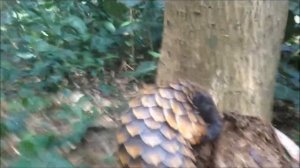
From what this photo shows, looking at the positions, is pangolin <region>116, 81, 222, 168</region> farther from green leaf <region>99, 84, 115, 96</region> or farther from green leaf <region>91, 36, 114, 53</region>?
green leaf <region>91, 36, 114, 53</region>

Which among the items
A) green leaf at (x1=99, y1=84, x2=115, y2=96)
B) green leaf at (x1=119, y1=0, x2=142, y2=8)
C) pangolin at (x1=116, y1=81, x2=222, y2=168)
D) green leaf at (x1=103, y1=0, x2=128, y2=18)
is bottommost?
green leaf at (x1=99, y1=84, x2=115, y2=96)

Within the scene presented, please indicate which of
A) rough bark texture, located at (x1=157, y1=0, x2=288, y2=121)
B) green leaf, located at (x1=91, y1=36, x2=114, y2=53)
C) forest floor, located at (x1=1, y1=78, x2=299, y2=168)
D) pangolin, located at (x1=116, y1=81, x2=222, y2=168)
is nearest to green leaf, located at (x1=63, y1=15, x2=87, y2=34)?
green leaf, located at (x1=91, y1=36, x2=114, y2=53)

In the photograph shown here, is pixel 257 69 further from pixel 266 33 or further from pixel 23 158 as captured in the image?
pixel 23 158

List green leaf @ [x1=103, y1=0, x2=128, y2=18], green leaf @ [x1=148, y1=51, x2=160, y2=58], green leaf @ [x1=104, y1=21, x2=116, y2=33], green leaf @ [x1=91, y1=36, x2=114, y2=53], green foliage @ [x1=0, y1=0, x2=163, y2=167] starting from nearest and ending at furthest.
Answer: green foliage @ [x1=0, y1=0, x2=163, y2=167] < green leaf @ [x1=148, y1=51, x2=160, y2=58] < green leaf @ [x1=103, y1=0, x2=128, y2=18] < green leaf @ [x1=91, y1=36, x2=114, y2=53] < green leaf @ [x1=104, y1=21, x2=116, y2=33]

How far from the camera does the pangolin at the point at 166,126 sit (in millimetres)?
831

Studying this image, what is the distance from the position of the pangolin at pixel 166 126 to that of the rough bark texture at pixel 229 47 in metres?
1.11

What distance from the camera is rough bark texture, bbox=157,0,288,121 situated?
1999mm

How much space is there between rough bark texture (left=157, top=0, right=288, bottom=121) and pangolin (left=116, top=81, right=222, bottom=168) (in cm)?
111

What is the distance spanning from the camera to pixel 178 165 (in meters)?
0.82

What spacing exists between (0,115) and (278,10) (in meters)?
1.09

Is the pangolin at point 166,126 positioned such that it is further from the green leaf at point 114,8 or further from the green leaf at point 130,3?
the green leaf at point 114,8

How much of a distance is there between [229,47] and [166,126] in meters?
1.22

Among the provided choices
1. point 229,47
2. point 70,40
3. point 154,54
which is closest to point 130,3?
point 154,54

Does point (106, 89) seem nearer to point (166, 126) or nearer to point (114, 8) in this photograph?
point (114, 8)
